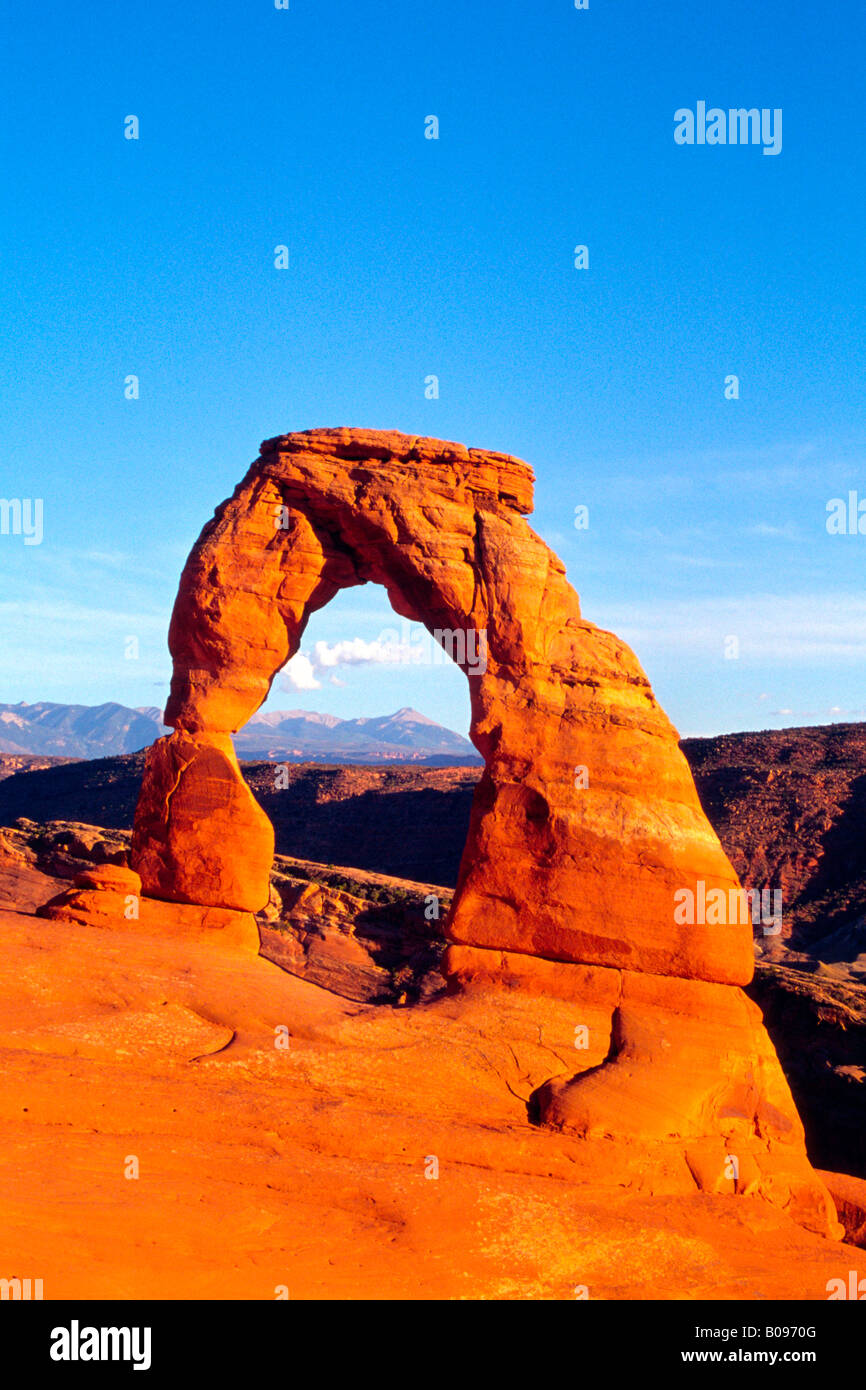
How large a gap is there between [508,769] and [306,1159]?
605 centimetres

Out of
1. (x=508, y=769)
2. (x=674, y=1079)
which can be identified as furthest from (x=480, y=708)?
(x=674, y=1079)

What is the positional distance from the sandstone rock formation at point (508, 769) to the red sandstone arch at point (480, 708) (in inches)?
1.1

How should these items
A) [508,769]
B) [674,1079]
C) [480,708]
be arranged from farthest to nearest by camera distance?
[480,708] → [508,769] → [674,1079]

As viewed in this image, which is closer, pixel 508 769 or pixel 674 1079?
pixel 674 1079

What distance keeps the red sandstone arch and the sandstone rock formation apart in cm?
3

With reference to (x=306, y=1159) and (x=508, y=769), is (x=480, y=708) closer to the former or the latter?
(x=508, y=769)

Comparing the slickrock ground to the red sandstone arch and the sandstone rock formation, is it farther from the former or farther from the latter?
the red sandstone arch

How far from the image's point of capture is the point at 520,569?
1434cm

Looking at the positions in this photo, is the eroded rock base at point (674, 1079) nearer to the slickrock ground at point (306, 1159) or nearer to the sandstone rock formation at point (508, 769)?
the sandstone rock formation at point (508, 769)

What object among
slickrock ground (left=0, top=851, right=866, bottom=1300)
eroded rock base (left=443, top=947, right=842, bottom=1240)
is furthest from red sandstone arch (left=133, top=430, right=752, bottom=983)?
slickrock ground (left=0, top=851, right=866, bottom=1300)

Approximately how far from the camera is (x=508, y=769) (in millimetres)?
13859

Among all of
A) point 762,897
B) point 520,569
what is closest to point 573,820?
point 520,569

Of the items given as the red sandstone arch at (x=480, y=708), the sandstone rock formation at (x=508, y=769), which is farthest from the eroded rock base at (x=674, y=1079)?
the red sandstone arch at (x=480, y=708)

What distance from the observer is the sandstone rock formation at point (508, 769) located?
12797mm
